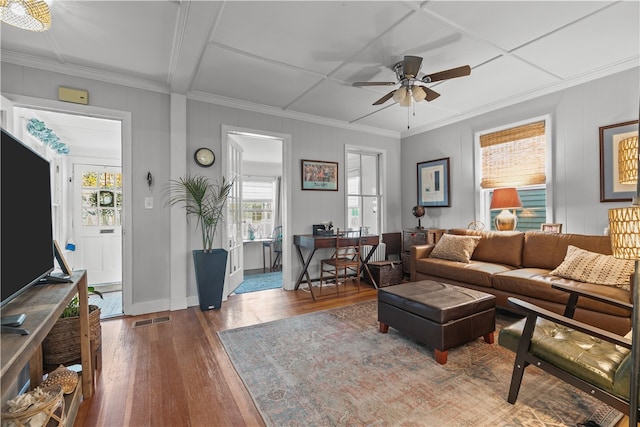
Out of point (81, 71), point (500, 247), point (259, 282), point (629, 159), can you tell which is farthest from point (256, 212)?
point (629, 159)

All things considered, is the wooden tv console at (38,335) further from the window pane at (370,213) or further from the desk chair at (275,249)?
the window pane at (370,213)

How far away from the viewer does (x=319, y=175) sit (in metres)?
4.54

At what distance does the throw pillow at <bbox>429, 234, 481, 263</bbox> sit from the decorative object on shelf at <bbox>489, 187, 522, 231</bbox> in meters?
0.33

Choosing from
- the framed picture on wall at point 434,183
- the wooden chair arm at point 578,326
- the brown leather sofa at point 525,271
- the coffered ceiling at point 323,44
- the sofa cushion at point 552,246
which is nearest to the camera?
the wooden chair arm at point 578,326

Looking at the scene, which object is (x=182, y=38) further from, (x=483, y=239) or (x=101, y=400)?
(x=483, y=239)

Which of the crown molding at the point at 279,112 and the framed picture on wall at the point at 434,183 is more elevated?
the crown molding at the point at 279,112

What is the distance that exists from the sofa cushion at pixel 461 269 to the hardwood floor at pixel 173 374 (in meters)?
1.54

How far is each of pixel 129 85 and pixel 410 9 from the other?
295 cm

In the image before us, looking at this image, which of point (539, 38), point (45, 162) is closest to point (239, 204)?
point (45, 162)

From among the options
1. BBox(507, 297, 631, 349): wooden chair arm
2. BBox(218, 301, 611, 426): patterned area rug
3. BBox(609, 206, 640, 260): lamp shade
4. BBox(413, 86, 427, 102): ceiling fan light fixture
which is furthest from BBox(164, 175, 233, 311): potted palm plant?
BBox(609, 206, 640, 260): lamp shade

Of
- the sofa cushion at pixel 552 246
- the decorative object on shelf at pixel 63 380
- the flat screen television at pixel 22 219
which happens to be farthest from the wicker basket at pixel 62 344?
the sofa cushion at pixel 552 246

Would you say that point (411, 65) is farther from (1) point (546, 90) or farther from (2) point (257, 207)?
(2) point (257, 207)

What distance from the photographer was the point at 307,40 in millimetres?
2469

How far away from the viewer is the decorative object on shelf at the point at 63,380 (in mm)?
1521
